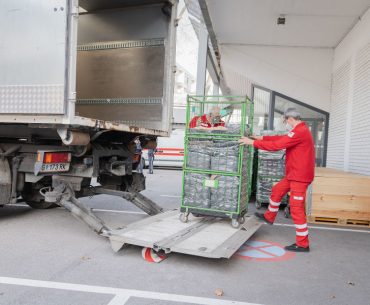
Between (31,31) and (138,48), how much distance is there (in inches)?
89.7

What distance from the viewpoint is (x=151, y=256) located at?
4.44 metres

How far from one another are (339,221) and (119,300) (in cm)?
491

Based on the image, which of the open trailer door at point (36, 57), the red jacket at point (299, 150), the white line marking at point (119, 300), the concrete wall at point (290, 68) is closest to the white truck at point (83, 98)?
the open trailer door at point (36, 57)

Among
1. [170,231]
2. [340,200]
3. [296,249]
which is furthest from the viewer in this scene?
[340,200]

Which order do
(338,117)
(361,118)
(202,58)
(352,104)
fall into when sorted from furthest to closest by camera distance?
(338,117), (352,104), (202,58), (361,118)

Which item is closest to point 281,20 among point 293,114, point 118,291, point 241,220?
point 293,114

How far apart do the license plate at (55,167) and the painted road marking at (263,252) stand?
2.74m

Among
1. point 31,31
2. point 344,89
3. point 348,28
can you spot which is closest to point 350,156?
point 344,89

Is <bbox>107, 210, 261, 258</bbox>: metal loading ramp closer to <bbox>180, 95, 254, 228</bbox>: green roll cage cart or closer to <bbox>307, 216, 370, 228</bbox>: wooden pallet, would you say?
<bbox>180, 95, 254, 228</bbox>: green roll cage cart

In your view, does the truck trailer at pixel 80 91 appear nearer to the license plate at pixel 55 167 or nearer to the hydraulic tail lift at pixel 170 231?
the license plate at pixel 55 167

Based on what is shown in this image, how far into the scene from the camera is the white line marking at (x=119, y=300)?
10.7ft

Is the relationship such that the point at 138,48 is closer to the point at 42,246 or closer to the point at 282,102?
the point at 42,246

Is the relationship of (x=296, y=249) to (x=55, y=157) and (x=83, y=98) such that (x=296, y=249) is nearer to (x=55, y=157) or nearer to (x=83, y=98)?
(x=55, y=157)

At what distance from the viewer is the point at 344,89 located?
11219mm
